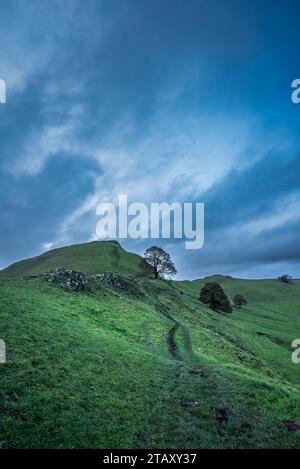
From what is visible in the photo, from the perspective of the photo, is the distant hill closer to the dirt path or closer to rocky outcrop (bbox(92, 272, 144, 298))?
rocky outcrop (bbox(92, 272, 144, 298))

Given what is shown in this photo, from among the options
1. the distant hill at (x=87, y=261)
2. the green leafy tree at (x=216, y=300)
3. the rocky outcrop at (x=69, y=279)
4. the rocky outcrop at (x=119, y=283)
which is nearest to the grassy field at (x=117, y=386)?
the rocky outcrop at (x=69, y=279)

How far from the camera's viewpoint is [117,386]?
21.3 m

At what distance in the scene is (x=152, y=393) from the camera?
21.7 m

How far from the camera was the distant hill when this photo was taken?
5236 inches

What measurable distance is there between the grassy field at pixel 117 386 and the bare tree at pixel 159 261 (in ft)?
175

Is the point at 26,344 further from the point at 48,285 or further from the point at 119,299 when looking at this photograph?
the point at 119,299

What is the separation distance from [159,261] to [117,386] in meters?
78.3

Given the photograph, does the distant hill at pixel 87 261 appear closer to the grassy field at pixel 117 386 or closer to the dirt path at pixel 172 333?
the dirt path at pixel 172 333

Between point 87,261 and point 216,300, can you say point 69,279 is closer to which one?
point 216,300

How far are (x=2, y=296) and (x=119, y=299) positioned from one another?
68.3 ft

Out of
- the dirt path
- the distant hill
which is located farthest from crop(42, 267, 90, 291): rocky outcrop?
the distant hill

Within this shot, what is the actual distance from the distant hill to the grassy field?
78.7 m

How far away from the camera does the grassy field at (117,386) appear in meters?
15.3
